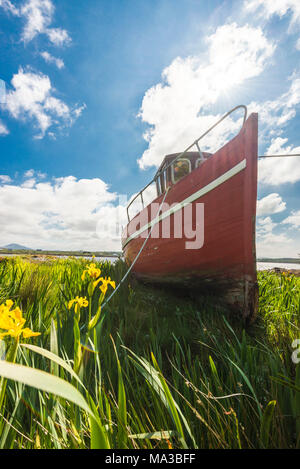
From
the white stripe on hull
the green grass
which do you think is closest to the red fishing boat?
the white stripe on hull

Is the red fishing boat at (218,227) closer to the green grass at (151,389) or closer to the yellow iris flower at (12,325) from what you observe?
the green grass at (151,389)

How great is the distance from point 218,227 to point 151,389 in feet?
7.96

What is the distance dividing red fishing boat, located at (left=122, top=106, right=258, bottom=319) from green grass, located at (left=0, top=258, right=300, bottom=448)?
0.39 metres

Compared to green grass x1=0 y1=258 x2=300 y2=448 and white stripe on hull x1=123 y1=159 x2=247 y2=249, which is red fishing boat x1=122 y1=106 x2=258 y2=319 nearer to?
white stripe on hull x1=123 y1=159 x2=247 y2=249

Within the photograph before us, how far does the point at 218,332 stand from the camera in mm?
2037

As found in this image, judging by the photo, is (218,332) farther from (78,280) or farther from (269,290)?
(78,280)

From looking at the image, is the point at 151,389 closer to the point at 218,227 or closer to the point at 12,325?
the point at 12,325

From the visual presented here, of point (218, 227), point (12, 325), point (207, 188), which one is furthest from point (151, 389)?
point (207, 188)

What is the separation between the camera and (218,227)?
115 inches

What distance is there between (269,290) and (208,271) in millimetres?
1330

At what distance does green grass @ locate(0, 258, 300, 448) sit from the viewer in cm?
64

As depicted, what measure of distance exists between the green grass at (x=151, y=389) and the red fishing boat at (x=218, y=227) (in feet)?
1.27

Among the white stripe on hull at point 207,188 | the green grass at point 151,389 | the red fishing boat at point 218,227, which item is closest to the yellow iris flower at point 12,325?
the green grass at point 151,389
